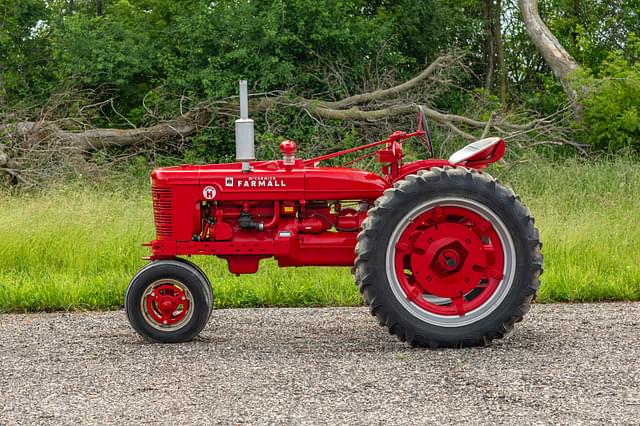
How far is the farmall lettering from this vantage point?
644cm

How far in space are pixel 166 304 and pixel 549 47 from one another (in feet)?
42.2

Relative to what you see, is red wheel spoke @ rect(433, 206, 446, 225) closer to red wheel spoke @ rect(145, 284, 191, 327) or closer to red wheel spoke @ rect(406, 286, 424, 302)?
red wheel spoke @ rect(406, 286, 424, 302)

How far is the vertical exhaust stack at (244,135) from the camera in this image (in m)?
6.26

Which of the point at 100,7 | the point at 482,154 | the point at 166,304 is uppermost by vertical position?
the point at 100,7

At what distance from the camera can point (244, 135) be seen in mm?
6324

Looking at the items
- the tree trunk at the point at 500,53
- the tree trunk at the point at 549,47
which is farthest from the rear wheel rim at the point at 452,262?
the tree trunk at the point at 500,53

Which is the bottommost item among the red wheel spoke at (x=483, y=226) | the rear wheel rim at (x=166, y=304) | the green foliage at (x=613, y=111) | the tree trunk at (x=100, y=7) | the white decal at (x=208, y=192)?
the rear wheel rim at (x=166, y=304)

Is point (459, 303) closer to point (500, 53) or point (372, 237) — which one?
point (372, 237)

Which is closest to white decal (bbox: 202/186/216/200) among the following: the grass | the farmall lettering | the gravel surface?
the farmall lettering

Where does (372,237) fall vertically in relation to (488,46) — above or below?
below

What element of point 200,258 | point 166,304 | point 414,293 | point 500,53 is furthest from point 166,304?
point 500,53

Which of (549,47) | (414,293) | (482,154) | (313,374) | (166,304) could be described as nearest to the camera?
(313,374)

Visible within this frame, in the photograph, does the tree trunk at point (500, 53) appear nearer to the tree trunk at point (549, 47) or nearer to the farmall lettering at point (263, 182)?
the tree trunk at point (549, 47)

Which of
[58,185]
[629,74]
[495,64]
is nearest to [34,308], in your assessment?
[58,185]
